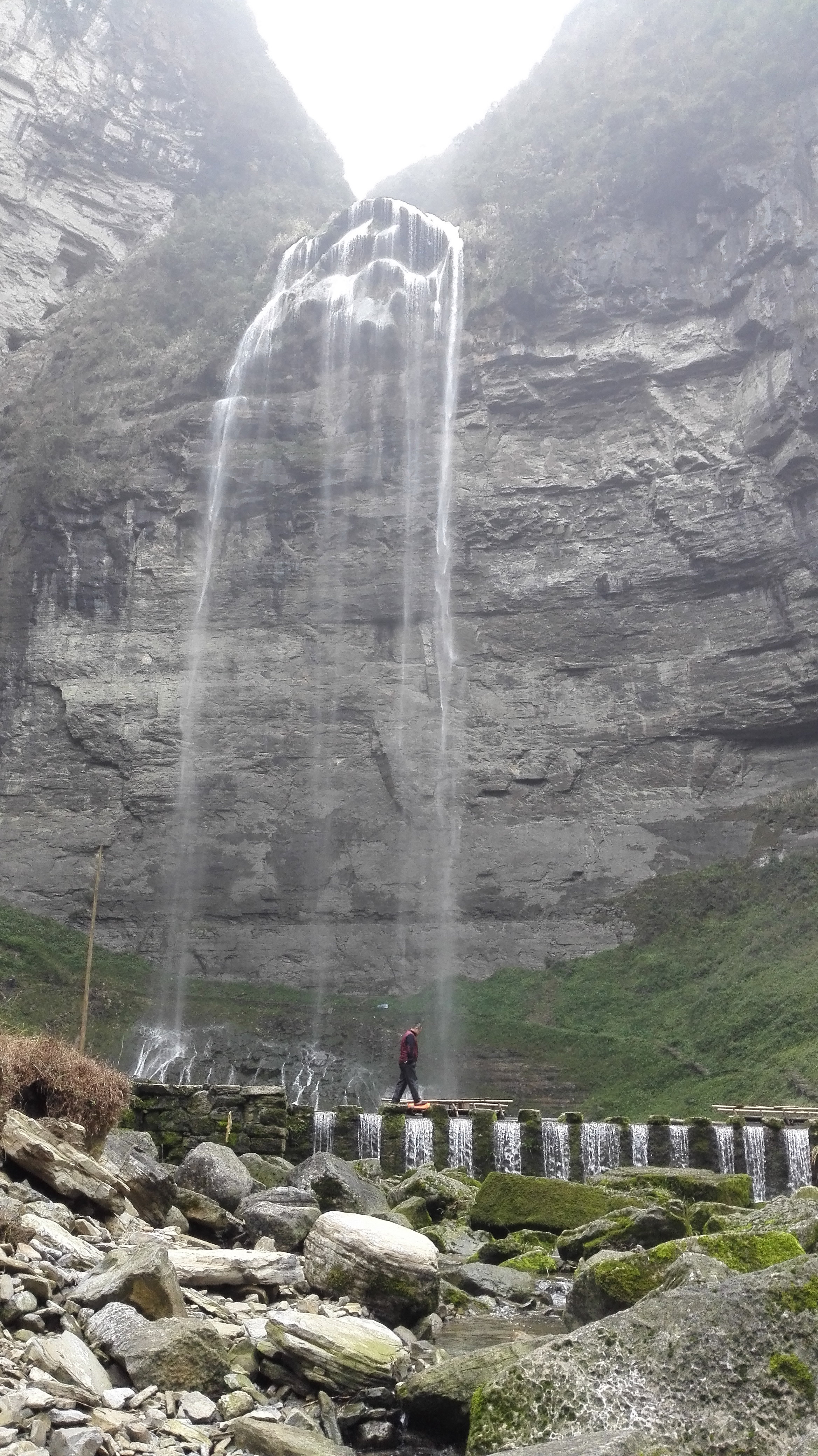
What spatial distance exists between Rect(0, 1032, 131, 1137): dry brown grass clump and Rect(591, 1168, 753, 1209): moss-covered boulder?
5.15 meters

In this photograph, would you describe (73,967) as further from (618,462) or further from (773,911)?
(618,462)

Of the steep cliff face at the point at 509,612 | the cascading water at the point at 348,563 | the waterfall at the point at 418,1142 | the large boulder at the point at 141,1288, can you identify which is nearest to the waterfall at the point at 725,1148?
the waterfall at the point at 418,1142

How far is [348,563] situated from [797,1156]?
24.9 metres

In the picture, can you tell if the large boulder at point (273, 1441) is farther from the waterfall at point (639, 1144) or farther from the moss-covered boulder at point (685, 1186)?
the waterfall at point (639, 1144)

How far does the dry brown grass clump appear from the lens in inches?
294

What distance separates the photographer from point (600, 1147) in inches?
687

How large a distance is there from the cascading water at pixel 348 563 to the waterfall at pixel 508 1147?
14.1 metres

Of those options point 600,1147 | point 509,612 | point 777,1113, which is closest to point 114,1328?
point 600,1147

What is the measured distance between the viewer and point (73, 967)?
3152cm

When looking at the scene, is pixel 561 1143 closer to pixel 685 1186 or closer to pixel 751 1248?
pixel 685 1186

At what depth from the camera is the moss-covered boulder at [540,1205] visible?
10.2 meters

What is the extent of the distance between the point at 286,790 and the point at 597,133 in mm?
27848

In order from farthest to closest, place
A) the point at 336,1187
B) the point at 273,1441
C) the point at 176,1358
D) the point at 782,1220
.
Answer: the point at 336,1187
the point at 782,1220
the point at 176,1358
the point at 273,1441

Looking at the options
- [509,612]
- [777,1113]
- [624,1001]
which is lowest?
[777,1113]
